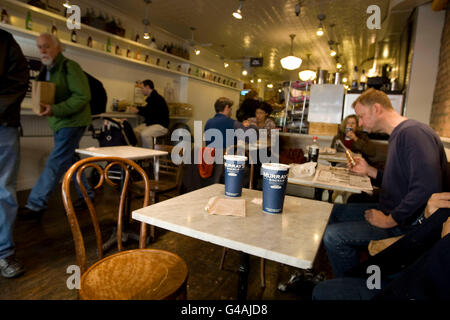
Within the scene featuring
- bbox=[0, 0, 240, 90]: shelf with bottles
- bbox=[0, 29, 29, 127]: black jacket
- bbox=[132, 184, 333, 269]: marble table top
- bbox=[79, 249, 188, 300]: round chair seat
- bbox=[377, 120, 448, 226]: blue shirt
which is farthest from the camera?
bbox=[0, 0, 240, 90]: shelf with bottles

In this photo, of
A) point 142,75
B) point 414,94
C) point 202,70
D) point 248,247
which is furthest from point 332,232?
point 202,70

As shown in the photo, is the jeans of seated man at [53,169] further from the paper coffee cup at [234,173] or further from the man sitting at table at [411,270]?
the man sitting at table at [411,270]

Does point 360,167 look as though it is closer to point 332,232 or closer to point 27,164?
point 332,232

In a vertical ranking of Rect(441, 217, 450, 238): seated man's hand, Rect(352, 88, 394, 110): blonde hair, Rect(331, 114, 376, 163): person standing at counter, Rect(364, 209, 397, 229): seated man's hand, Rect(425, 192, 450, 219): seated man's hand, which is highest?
Rect(352, 88, 394, 110): blonde hair

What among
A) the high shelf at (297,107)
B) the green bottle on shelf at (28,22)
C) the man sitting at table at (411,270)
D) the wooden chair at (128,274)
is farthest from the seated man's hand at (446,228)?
the green bottle on shelf at (28,22)

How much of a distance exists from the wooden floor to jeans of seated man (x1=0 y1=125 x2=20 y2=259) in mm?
262

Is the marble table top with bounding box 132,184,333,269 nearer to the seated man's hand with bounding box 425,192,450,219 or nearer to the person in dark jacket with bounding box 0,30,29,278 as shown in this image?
the seated man's hand with bounding box 425,192,450,219

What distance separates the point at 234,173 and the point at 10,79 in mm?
1690

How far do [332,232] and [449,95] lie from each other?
10.7ft

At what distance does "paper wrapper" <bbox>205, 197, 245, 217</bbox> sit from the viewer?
103cm

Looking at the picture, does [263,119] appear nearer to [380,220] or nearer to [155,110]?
[155,110]

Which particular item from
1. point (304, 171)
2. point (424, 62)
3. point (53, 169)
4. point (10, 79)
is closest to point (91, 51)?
point (53, 169)

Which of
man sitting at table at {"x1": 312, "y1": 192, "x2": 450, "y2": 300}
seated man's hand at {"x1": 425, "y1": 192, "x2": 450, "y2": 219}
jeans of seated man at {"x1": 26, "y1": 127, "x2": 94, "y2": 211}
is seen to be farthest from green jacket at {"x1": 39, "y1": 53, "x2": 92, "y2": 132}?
seated man's hand at {"x1": 425, "y1": 192, "x2": 450, "y2": 219}
